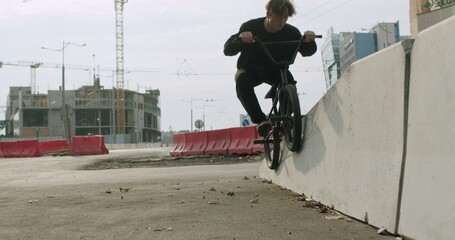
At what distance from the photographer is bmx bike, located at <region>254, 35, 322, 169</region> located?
5281 millimetres

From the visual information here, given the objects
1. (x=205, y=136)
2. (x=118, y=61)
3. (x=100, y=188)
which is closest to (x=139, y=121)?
(x=118, y=61)

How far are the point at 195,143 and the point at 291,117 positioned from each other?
14.3m

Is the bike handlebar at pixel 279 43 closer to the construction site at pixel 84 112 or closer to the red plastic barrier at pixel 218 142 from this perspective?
the red plastic barrier at pixel 218 142

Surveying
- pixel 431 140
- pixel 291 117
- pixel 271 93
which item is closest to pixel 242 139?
pixel 271 93

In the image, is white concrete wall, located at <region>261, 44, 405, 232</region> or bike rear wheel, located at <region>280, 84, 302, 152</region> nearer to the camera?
white concrete wall, located at <region>261, 44, 405, 232</region>

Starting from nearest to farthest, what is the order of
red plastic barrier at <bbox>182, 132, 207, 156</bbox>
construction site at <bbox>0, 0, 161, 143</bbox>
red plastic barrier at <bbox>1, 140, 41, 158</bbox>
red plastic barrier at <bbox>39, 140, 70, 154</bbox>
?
red plastic barrier at <bbox>182, 132, 207, 156</bbox>
red plastic barrier at <bbox>1, 140, 41, 158</bbox>
red plastic barrier at <bbox>39, 140, 70, 154</bbox>
construction site at <bbox>0, 0, 161, 143</bbox>

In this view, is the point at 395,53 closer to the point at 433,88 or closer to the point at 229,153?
the point at 433,88

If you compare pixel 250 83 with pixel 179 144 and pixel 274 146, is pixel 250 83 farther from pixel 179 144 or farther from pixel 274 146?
pixel 179 144

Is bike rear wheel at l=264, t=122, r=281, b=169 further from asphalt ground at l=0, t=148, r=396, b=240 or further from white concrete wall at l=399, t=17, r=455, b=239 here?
white concrete wall at l=399, t=17, r=455, b=239

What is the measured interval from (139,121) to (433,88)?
132 metres

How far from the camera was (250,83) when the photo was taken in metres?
6.14

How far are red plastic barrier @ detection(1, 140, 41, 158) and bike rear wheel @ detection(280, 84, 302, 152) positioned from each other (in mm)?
25195

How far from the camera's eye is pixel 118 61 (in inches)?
4510

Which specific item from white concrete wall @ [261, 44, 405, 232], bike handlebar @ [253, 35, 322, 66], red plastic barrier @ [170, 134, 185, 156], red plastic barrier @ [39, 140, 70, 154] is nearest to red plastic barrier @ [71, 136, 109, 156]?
red plastic barrier @ [39, 140, 70, 154]
